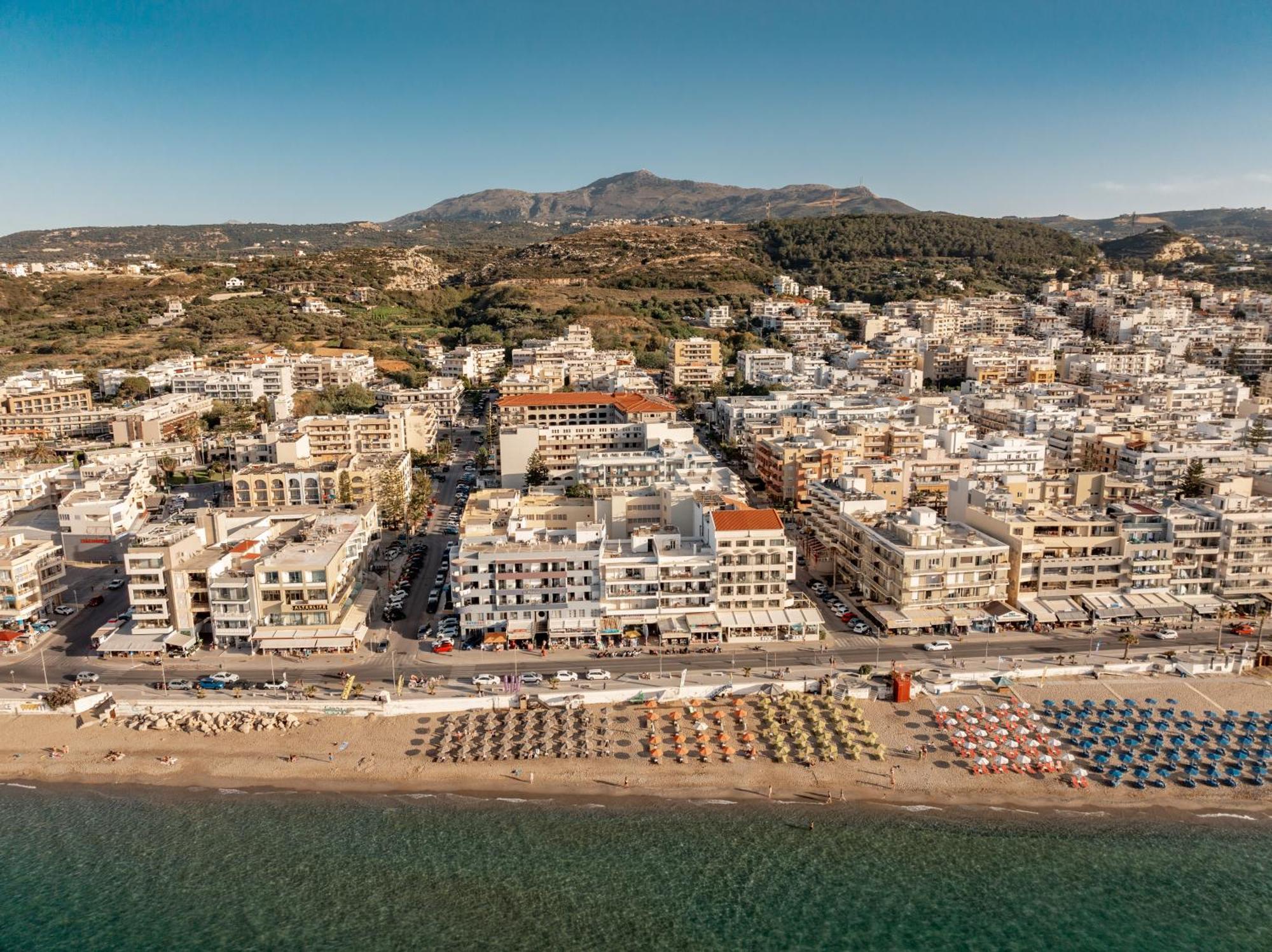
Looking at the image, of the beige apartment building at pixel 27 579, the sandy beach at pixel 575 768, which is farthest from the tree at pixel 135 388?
the sandy beach at pixel 575 768

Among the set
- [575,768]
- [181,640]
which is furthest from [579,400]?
[575,768]

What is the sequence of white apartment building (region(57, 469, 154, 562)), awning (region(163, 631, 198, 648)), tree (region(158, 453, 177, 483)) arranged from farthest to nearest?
tree (region(158, 453, 177, 483))
white apartment building (region(57, 469, 154, 562))
awning (region(163, 631, 198, 648))

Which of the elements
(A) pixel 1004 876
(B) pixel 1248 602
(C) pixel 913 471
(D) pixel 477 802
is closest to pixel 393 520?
(D) pixel 477 802

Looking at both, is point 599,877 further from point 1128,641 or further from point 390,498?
point 390,498

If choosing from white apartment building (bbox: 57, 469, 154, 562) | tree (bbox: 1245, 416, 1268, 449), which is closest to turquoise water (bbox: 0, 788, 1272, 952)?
white apartment building (bbox: 57, 469, 154, 562)

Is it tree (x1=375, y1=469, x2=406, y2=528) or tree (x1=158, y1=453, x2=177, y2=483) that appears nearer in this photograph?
tree (x1=375, y1=469, x2=406, y2=528)

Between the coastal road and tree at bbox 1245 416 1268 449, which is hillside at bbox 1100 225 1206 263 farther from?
→ the coastal road

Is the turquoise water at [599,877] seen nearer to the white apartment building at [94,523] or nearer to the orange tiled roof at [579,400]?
the white apartment building at [94,523]

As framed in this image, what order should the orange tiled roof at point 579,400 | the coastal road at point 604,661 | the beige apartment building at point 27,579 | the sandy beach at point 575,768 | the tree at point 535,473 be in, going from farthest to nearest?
the orange tiled roof at point 579,400 → the tree at point 535,473 → the beige apartment building at point 27,579 → the coastal road at point 604,661 → the sandy beach at point 575,768
